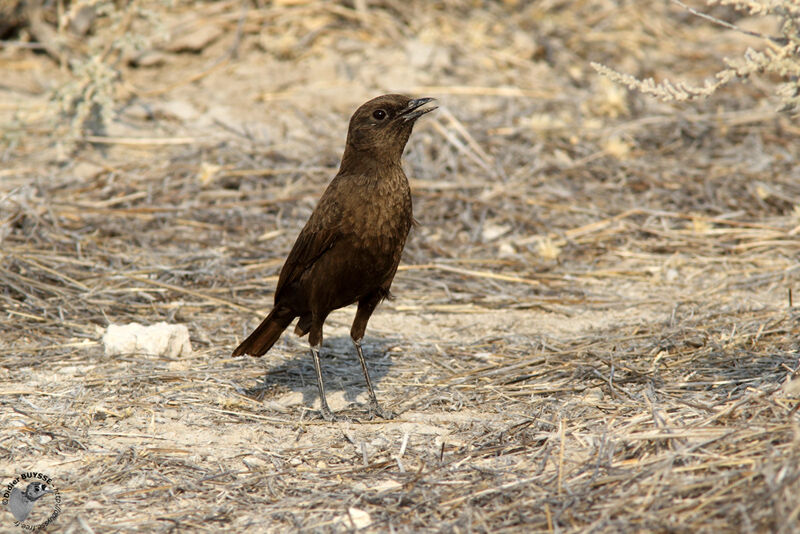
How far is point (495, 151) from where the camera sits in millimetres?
7828

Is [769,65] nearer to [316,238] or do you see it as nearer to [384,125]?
[384,125]

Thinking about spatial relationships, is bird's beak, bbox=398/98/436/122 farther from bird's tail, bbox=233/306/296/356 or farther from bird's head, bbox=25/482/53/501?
bird's head, bbox=25/482/53/501

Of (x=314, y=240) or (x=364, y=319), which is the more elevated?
(x=314, y=240)

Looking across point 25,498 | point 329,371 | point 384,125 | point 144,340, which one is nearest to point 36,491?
point 25,498

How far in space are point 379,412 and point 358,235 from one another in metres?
0.90

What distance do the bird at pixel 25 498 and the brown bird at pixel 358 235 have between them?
1483 millimetres

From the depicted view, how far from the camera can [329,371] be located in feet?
16.9

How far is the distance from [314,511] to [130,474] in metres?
0.87

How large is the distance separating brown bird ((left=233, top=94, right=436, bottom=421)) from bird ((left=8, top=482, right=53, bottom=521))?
1.48 m

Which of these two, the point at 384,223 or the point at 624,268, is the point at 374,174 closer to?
the point at 384,223

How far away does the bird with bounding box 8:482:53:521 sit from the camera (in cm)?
314

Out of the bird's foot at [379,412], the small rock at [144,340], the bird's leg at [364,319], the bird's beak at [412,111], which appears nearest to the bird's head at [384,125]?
the bird's beak at [412,111]

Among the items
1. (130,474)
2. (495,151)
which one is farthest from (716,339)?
(495,151)

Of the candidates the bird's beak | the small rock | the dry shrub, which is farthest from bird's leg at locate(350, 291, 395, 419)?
the dry shrub
